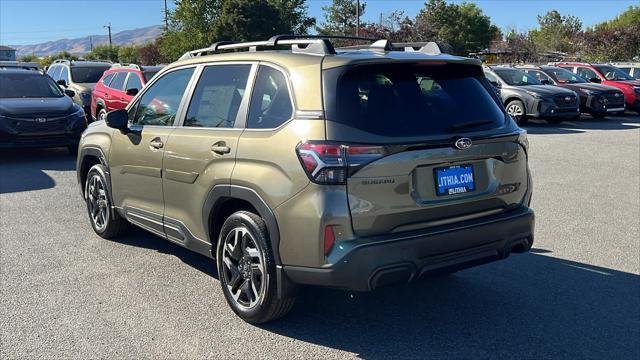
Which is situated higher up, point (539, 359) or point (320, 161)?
point (320, 161)

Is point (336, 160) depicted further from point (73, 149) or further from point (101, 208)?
point (73, 149)

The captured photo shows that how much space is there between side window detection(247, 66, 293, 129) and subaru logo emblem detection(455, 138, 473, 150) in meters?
1.04

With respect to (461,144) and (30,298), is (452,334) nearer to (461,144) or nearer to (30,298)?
(461,144)

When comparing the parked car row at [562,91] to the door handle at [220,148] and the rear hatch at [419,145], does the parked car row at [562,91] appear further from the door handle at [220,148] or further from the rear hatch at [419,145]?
the door handle at [220,148]

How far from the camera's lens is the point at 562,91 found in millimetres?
16938

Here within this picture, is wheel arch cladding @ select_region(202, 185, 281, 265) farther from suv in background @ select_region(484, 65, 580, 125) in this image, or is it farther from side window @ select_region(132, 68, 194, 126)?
suv in background @ select_region(484, 65, 580, 125)

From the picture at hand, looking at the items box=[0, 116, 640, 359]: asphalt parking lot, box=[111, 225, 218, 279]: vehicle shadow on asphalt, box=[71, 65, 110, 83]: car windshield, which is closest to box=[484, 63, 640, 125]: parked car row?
box=[0, 116, 640, 359]: asphalt parking lot

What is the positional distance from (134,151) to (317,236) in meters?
2.43

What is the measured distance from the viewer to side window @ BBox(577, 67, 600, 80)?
70.5ft

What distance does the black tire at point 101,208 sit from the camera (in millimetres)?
5734

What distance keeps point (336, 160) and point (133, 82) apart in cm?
1087

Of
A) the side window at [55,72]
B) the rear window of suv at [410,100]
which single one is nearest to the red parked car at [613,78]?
the side window at [55,72]

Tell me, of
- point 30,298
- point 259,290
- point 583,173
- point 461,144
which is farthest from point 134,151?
point 583,173

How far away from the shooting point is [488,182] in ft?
12.5
